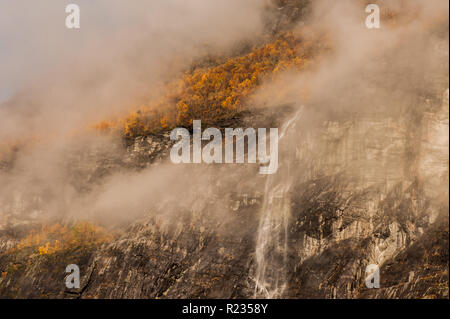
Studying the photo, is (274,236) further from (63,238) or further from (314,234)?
(63,238)

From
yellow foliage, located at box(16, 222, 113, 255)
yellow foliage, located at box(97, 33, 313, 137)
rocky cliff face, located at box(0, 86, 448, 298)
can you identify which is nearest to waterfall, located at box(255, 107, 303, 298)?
rocky cliff face, located at box(0, 86, 448, 298)

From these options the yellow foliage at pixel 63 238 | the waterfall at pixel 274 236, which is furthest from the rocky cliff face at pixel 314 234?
the yellow foliage at pixel 63 238

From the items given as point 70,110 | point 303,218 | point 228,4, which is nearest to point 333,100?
point 303,218

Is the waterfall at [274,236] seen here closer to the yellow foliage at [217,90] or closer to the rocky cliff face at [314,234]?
the rocky cliff face at [314,234]

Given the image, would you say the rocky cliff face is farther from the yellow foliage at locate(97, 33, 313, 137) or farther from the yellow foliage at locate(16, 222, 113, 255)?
the yellow foliage at locate(97, 33, 313, 137)

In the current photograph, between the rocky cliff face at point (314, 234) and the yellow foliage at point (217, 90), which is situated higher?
the yellow foliage at point (217, 90)

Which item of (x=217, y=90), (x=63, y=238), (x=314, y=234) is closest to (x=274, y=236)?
(x=314, y=234)

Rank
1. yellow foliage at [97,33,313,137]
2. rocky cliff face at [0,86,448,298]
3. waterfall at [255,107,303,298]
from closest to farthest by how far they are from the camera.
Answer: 1. rocky cliff face at [0,86,448,298]
2. waterfall at [255,107,303,298]
3. yellow foliage at [97,33,313,137]

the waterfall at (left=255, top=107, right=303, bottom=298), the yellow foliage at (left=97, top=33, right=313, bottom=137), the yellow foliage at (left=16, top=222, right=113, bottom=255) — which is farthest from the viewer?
the yellow foliage at (left=97, top=33, right=313, bottom=137)

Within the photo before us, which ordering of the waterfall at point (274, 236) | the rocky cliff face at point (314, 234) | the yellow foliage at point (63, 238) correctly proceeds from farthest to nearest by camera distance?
A: the yellow foliage at point (63, 238), the waterfall at point (274, 236), the rocky cliff face at point (314, 234)
